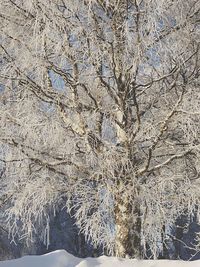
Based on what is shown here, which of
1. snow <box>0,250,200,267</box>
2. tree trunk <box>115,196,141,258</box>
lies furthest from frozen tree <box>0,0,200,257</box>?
snow <box>0,250,200,267</box>

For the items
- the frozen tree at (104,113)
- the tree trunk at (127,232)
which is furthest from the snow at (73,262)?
the tree trunk at (127,232)

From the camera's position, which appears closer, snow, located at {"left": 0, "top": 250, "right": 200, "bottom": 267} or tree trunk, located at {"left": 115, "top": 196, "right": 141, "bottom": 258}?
snow, located at {"left": 0, "top": 250, "right": 200, "bottom": 267}

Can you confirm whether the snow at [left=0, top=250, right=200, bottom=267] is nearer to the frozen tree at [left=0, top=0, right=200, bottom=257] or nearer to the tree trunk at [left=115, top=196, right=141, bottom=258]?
the frozen tree at [left=0, top=0, right=200, bottom=257]

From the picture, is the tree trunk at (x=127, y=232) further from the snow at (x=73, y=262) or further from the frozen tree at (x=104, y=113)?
the snow at (x=73, y=262)

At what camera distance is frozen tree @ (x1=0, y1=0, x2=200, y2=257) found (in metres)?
6.55

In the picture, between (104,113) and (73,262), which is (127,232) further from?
(73,262)

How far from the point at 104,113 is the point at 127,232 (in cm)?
161

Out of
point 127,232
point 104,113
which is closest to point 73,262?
point 127,232

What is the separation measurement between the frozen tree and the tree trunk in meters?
0.01

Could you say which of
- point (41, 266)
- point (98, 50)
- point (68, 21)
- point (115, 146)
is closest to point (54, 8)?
point (68, 21)

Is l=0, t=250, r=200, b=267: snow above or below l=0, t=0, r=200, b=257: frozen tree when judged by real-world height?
below

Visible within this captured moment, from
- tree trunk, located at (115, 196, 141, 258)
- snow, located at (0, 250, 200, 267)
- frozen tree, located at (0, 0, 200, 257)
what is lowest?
snow, located at (0, 250, 200, 267)

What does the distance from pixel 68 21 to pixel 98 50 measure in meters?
0.54

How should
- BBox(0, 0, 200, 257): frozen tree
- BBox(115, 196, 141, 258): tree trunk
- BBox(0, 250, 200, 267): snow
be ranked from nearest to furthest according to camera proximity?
BBox(0, 250, 200, 267): snow, BBox(0, 0, 200, 257): frozen tree, BBox(115, 196, 141, 258): tree trunk
